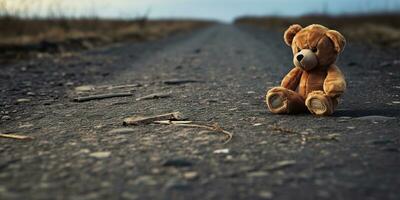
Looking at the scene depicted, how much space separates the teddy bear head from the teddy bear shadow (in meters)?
0.37

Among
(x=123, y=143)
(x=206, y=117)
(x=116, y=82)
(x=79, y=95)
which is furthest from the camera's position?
(x=116, y=82)

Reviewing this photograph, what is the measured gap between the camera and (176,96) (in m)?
4.32

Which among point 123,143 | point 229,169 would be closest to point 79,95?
point 123,143

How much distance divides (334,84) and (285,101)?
350 mm

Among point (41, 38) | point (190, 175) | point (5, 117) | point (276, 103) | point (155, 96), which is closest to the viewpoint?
point (190, 175)

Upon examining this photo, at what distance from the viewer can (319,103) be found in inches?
121

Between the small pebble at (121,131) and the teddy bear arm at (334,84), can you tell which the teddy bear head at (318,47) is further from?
the small pebble at (121,131)

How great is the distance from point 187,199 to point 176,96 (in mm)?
2665

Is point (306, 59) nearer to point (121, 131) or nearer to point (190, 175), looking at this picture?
point (121, 131)

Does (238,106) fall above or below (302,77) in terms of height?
below

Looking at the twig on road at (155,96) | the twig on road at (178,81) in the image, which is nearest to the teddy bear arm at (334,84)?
the twig on road at (155,96)

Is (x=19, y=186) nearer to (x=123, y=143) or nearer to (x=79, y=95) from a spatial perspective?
(x=123, y=143)

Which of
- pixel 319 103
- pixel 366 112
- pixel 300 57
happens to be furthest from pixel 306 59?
pixel 366 112

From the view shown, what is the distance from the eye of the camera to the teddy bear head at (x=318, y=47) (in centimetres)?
308
